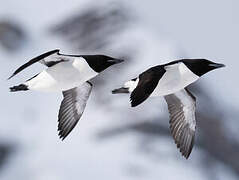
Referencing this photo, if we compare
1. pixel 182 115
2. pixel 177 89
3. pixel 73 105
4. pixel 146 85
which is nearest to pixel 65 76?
pixel 73 105

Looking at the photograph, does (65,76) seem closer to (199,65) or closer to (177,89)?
(177,89)

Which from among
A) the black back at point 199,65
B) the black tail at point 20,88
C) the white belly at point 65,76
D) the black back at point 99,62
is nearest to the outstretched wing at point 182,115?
the black back at point 199,65

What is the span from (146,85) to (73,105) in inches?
81.1

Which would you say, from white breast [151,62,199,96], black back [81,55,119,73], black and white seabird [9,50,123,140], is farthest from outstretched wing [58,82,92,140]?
white breast [151,62,199,96]

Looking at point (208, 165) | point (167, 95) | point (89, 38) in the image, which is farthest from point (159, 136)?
point (167, 95)

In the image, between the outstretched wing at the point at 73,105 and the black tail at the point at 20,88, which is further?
the outstretched wing at the point at 73,105

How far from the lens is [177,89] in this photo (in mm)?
12055

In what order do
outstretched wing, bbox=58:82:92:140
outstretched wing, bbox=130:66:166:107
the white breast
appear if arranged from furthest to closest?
outstretched wing, bbox=58:82:92:140
the white breast
outstretched wing, bbox=130:66:166:107

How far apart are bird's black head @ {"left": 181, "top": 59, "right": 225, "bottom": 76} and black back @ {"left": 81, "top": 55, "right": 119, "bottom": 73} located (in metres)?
0.98

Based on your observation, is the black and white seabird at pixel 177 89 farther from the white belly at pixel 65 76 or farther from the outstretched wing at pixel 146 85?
the white belly at pixel 65 76

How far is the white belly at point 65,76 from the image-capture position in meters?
12.1

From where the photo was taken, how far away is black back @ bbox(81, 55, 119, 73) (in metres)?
12.2

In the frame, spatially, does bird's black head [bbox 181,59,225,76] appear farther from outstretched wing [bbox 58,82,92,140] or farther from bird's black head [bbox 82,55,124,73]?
outstretched wing [bbox 58,82,92,140]

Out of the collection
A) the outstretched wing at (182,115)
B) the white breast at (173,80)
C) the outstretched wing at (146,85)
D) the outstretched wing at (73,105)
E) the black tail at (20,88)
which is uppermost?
the outstretched wing at (146,85)
